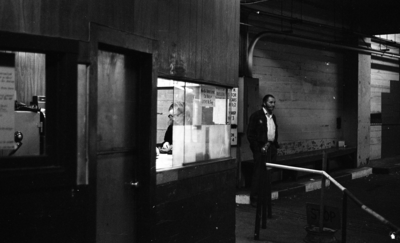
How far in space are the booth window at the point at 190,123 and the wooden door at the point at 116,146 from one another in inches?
17.4

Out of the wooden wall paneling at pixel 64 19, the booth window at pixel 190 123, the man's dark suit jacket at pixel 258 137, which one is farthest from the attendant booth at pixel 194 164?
the man's dark suit jacket at pixel 258 137

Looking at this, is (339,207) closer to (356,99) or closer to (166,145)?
(166,145)

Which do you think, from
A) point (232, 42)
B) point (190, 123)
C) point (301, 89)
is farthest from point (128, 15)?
point (301, 89)

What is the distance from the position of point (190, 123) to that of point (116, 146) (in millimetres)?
1332

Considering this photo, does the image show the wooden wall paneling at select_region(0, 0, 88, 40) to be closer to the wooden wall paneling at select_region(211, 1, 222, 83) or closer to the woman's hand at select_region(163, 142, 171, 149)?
the woman's hand at select_region(163, 142, 171, 149)

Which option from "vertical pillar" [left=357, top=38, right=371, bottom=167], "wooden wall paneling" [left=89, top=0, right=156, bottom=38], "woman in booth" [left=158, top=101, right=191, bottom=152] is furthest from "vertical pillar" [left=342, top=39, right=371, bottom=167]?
"wooden wall paneling" [left=89, top=0, right=156, bottom=38]

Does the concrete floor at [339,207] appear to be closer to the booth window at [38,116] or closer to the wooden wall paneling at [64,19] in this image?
the booth window at [38,116]

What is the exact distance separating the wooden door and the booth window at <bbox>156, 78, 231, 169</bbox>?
1.45 feet

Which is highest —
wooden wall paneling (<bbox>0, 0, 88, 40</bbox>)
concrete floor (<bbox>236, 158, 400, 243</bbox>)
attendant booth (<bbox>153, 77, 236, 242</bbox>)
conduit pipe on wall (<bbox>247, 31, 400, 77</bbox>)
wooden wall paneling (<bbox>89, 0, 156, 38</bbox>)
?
conduit pipe on wall (<bbox>247, 31, 400, 77</bbox>)

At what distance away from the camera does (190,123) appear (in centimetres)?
604

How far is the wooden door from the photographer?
4.68 metres

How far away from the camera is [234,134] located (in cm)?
1067

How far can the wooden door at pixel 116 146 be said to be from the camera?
468 centimetres

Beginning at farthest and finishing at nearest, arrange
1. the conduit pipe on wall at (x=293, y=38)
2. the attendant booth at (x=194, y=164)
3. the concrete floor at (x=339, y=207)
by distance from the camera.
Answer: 1. the conduit pipe on wall at (x=293, y=38)
2. the concrete floor at (x=339, y=207)
3. the attendant booth at (x=194, y=164)
